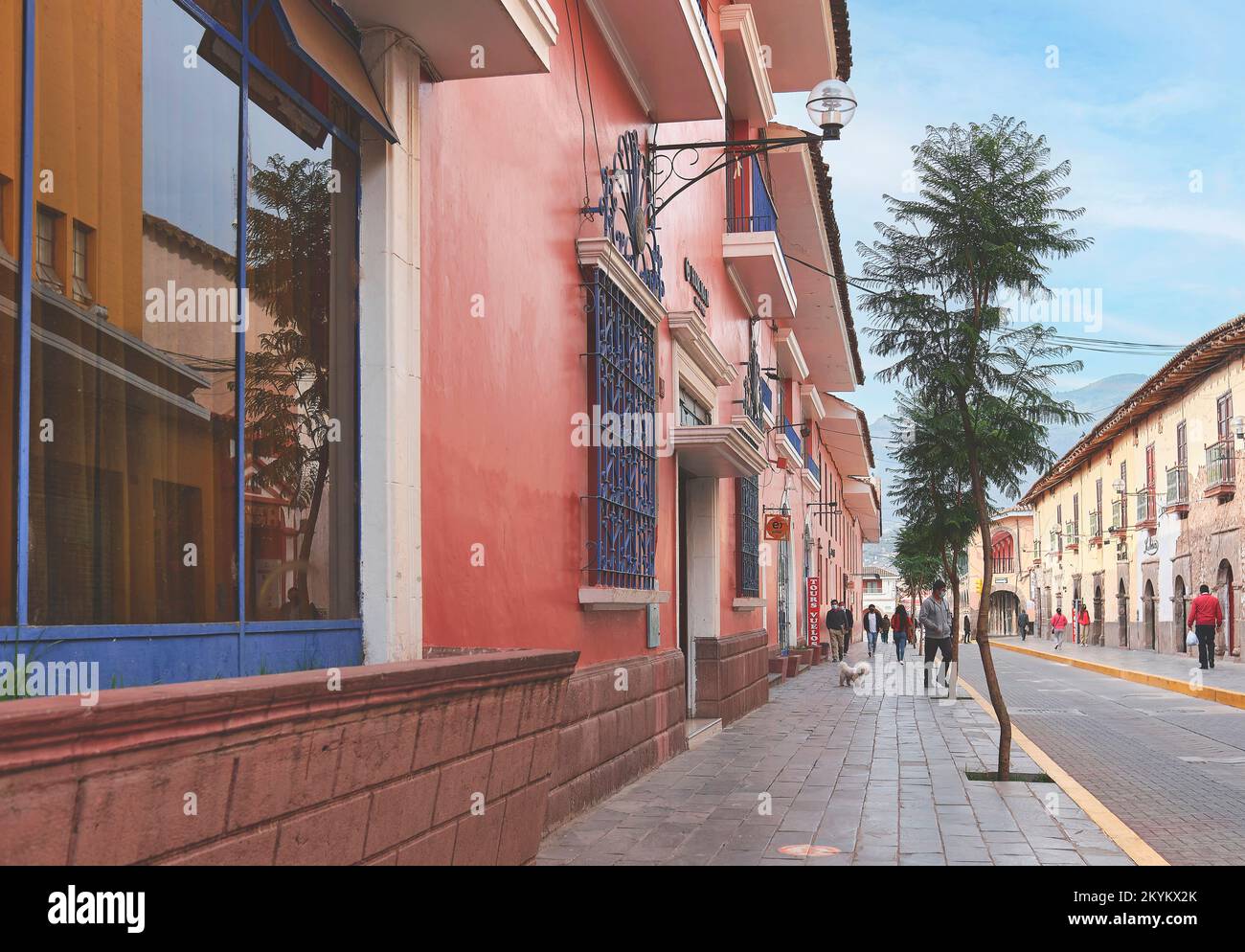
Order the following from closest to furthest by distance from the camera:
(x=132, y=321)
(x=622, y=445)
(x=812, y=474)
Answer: (x=132, y=321) → (x=622, y=445) → (x=812, y=474)

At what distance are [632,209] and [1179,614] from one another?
103ft

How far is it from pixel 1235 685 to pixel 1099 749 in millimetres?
9695

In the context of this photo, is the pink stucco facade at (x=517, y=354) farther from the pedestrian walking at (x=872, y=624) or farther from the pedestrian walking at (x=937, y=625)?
the pedestrian walking at (x=872, y=624)

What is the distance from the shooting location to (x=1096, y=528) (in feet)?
161

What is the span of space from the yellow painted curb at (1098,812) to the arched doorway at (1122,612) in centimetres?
3484

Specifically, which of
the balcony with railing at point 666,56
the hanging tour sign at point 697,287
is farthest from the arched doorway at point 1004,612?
the balcony with railing at point 666,56

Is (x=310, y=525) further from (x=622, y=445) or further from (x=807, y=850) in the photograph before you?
(x=622, y=445)

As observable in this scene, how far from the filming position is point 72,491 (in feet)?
11.6

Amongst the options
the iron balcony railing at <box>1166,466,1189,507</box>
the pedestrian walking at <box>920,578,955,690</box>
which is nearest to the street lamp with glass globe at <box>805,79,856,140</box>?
the pedestrian walking at <box>920,578,955,690</box>

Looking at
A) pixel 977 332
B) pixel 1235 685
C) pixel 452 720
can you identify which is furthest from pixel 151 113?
pixel 1235 685

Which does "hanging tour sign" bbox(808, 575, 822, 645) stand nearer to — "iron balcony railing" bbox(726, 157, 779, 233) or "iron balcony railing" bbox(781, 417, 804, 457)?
"iron balcony railing" bbox(781, 417, 804, 457)

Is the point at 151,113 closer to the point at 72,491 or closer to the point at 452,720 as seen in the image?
the point at 72,491

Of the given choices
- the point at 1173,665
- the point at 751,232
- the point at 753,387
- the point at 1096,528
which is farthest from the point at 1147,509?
the point at 751,232

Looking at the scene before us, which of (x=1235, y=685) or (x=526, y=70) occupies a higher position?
(x=526, y=70)
